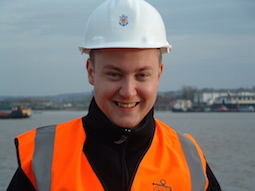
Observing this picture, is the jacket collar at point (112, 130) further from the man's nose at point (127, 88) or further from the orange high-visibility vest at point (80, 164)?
the man's nose at point (127, 88)

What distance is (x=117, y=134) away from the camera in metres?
2.24

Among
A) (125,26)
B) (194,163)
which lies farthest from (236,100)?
(125,26)

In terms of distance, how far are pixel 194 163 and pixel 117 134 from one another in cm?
51

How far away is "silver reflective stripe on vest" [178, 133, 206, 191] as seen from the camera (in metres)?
2.40

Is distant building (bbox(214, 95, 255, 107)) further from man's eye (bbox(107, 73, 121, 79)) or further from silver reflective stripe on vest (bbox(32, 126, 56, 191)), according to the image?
man's eye (bbox(107, 73, 121, 79))

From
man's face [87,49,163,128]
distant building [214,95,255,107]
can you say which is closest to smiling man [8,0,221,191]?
man's face [87,49,163,128]

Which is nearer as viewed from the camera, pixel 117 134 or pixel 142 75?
pixel 142 75

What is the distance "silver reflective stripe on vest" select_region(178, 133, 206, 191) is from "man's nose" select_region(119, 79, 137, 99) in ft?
2.03

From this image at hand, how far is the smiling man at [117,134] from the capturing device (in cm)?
212

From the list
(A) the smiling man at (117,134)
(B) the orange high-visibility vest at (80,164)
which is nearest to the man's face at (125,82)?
(A) the smiling man at (117,134)

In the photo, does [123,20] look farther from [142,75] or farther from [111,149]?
[111,149]

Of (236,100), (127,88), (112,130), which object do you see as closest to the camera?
(127,88)

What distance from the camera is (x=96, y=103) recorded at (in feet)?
7.47

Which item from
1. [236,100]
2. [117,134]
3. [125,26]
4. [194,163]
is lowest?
[236,100]
